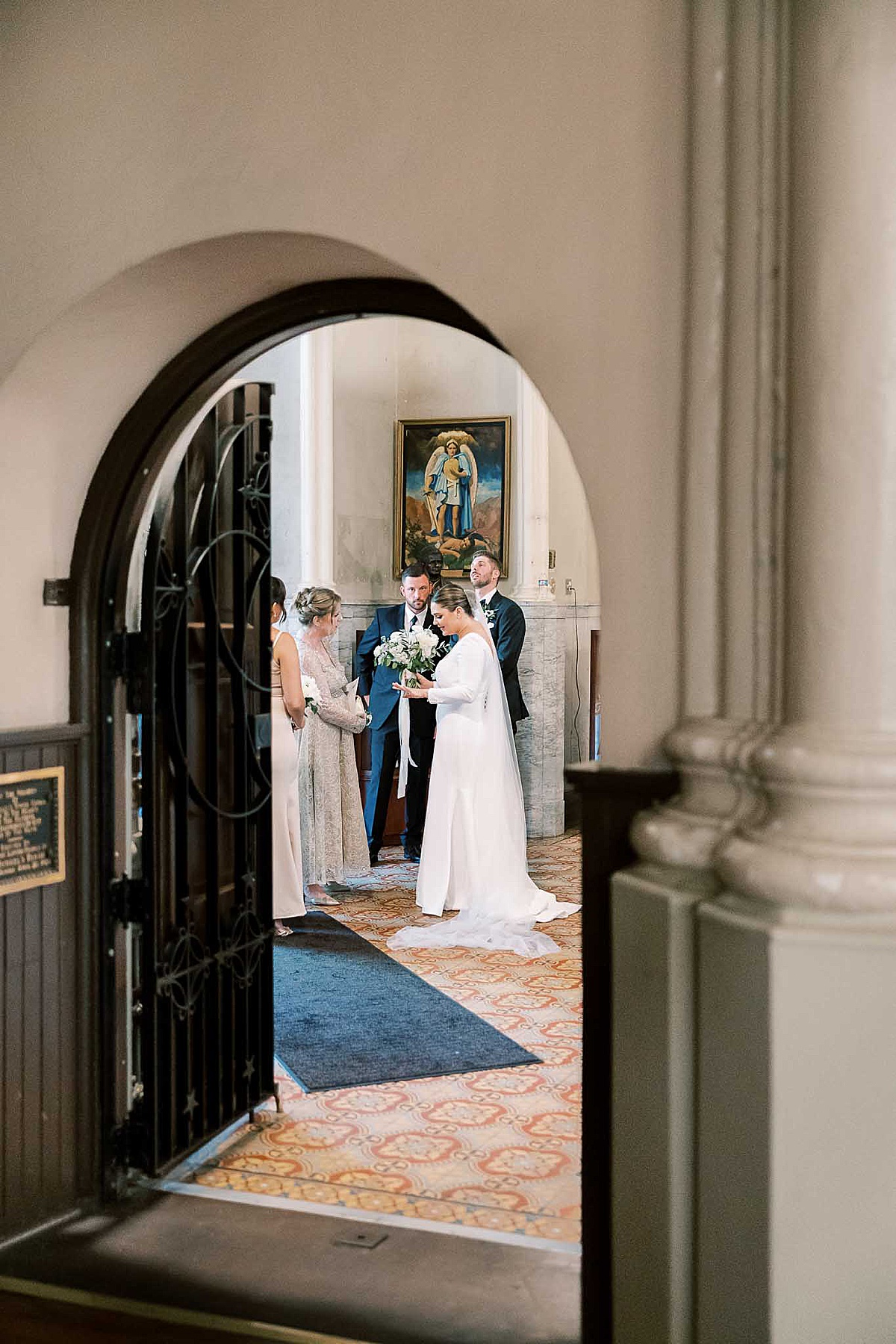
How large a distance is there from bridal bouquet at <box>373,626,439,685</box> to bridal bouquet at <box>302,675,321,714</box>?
1077mm

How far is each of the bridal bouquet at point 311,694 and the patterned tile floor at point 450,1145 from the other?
8.38 ft

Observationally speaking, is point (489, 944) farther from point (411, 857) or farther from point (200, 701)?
point (200, 701)

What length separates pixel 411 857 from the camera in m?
9.68

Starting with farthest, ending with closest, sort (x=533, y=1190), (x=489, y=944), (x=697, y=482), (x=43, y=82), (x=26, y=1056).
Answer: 1. (x=489, y=944)
2. (x=533, y=1190)
3. (x=26, y=1056)
4. (x=43, y=82)
5. (x=697, y=482)

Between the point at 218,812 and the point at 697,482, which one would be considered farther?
the point at 218,812

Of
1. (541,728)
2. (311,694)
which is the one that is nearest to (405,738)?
(541,728)

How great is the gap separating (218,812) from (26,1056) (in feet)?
3.12

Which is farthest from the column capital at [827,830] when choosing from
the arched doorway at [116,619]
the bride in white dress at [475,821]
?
the bride in white dress at [475,821]

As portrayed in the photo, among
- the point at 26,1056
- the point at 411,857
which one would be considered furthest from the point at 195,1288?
the point at 411,857

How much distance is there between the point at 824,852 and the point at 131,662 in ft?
7.40

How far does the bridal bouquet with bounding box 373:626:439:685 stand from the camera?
903 centimetres

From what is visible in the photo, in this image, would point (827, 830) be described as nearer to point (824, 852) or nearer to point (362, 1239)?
point (824, 852)

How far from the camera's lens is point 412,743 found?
9.70m

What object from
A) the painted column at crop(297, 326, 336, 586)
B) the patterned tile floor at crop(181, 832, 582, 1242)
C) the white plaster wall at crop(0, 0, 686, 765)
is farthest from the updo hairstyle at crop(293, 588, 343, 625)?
the white plaster wall at crop(0, 0, 686, 765)
